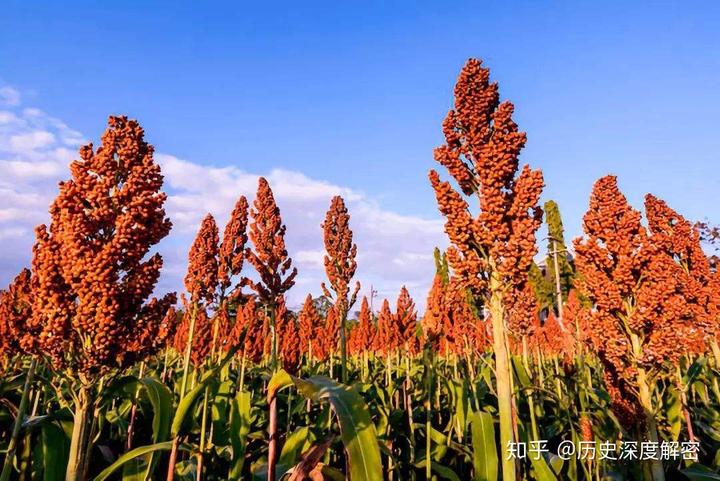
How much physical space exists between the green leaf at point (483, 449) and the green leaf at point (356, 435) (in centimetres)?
178

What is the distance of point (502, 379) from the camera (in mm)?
3025

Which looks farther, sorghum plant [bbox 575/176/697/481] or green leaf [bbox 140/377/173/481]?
sorghum plant [bbox 575/176/697/481]

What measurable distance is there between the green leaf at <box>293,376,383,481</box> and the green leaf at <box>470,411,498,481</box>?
1782 millimetres

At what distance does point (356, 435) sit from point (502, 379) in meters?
1.65

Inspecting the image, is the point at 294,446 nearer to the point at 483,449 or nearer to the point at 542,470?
the point at 483,449

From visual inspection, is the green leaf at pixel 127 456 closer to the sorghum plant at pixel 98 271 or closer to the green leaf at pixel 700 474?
the sorghum plant at pixel 98 271

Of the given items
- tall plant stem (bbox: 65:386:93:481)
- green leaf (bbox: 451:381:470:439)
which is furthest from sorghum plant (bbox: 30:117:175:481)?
Result: green leaf (bbox: 451:381:470:439)

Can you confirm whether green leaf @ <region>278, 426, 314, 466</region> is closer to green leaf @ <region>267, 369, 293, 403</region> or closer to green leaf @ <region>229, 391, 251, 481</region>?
green leaf @ <region>229, 391, 251, 481</region>

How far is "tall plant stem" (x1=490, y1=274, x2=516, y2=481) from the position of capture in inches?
111

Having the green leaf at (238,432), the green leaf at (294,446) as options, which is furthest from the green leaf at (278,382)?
the green leaf at (238,432)

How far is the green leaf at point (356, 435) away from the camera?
1760mm

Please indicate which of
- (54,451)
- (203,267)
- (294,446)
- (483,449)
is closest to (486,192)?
(483,449)

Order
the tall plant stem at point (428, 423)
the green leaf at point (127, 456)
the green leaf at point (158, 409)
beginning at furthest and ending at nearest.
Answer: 1. the tall plant stem at point (428, 423)
2. the green leaf at point (158, 409)
3. the green leaf at point (127, 456)

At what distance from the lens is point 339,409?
178cm
